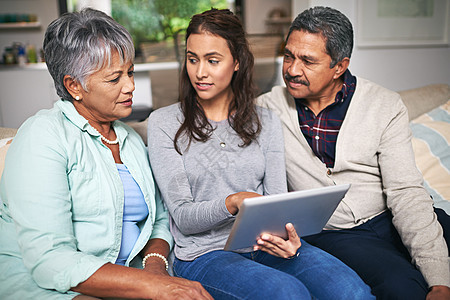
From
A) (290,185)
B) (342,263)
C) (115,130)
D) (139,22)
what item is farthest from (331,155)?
(139,22)

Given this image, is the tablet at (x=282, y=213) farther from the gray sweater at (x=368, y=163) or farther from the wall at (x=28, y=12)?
the wall at (x=28, y=12)

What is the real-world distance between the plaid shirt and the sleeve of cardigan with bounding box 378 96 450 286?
6.7 inches

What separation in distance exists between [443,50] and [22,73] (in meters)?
3.86

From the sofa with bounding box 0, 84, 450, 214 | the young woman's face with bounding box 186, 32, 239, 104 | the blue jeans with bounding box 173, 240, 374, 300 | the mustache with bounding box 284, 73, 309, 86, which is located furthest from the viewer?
the sofa with bounding box 0, 84, 450, 214

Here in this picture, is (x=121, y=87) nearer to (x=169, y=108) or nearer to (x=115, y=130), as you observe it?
(x=115, y=130)

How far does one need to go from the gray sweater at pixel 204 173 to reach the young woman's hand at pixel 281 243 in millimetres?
136

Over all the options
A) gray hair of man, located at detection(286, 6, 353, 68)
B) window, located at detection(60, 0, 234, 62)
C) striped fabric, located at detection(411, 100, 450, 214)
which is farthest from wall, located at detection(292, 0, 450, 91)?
window, located at detection(60, 0, 234, 62)

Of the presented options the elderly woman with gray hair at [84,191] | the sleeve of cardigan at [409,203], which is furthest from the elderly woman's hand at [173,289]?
the sleeve of cardigan at [409,203]

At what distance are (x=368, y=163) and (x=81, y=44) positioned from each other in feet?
3.50

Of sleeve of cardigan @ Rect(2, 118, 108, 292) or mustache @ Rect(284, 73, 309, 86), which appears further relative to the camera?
mustache @ Rect(284, 73, 309, 86)

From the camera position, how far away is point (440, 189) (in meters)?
1.87

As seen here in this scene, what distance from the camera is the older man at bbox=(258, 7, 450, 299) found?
4.81 ft

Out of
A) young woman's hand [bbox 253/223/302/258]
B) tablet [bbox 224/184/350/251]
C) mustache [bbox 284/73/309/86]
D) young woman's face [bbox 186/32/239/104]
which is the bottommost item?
young woman's hand [bbox 253/223/302/258]

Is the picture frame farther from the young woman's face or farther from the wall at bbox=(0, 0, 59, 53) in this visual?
the wall at bbox=(0, 0, 59, 53)
